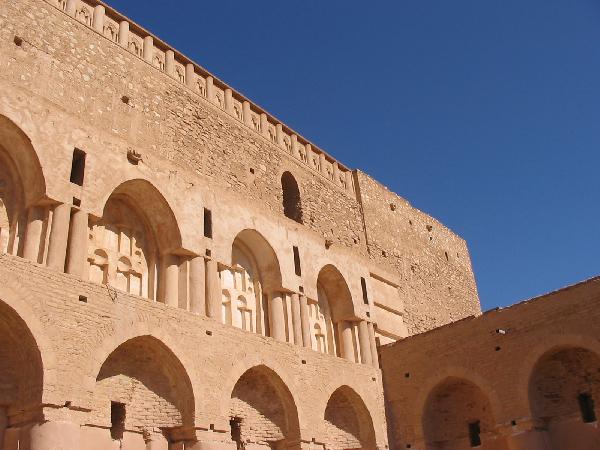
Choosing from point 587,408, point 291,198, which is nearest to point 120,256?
point 291,198

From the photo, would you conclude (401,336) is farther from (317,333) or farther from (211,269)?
(211,269)

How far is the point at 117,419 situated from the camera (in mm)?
10953

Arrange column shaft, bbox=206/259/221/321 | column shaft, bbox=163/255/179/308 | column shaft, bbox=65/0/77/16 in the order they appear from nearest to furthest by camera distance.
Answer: column shaft, bbox=163/255/179/308 → column shaft, bbox=206/259/221/321 → column shaft, bbox=65/0/77/16

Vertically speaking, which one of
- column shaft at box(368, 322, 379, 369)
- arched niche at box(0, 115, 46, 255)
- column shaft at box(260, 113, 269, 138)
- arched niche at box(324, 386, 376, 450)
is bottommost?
arched niche at box(324, 386, 376, 450)

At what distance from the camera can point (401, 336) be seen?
62.1 ft

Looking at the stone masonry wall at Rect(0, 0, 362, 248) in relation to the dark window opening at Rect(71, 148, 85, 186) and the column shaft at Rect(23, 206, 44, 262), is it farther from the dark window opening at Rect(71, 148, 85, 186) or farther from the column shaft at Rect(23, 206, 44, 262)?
the column shaft at Rect(23, 206, 44, 262)

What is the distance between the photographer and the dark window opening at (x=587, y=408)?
566 inches

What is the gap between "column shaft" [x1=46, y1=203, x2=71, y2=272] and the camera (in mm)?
10773

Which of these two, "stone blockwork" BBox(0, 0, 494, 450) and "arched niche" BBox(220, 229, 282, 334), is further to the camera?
"arched niche" BBox(220, 229, 282, 334)

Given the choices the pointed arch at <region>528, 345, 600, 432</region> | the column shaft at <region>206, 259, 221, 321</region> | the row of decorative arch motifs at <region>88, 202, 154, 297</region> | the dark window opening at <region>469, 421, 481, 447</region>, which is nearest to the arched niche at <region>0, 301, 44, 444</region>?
the row of decorative arch motifs at <region>88, 202, 154, 297</region>

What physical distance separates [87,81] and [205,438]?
24.2ft

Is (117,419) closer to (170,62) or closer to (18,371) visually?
(18,371)

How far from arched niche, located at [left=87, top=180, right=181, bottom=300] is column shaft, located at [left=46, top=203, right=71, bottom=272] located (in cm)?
68

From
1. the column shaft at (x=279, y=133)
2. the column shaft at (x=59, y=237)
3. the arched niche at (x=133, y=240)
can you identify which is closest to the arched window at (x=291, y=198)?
the column shaft at (x=279, y=133)
